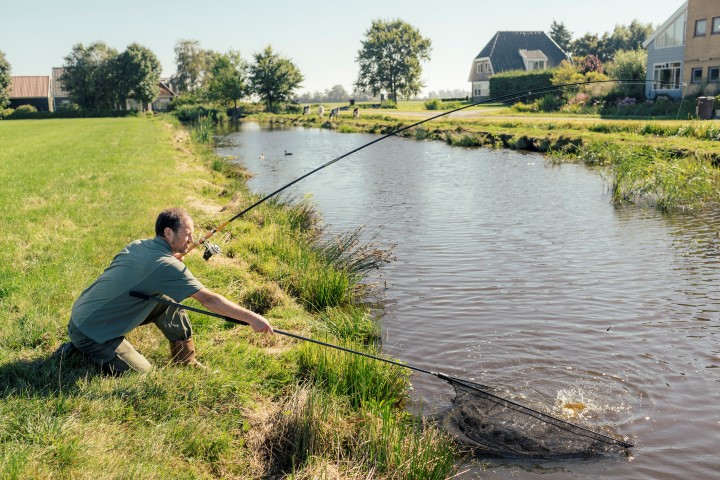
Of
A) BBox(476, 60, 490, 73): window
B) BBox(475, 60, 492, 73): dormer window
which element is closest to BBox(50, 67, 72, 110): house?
BBox(475, 60, 492, 73): dormer window

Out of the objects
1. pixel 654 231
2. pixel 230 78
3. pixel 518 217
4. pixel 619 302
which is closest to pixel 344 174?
pixel 518 217

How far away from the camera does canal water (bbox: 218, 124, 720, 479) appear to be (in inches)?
226

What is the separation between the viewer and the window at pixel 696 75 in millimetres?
38812

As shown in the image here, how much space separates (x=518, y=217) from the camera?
47.5 feet

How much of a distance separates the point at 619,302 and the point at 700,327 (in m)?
1.11

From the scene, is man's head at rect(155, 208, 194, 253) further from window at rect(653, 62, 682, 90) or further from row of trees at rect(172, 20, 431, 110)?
row of trees at rect(172, 20, 431, 110)

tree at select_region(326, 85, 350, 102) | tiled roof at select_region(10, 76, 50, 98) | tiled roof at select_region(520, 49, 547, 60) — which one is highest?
tree at select_region(326, 85, 350, 102)

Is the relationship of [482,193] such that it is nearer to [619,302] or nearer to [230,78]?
[619,302]

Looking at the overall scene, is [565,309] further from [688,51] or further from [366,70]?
[366,70]

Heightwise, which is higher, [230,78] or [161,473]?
[230,78]

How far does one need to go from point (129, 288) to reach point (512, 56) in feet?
243

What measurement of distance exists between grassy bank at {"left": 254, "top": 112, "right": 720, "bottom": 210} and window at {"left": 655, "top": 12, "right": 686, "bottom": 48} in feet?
47.5

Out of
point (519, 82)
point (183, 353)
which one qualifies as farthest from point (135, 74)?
point (183, 353)

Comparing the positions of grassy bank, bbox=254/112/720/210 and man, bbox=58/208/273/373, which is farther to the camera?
grassy bank, bbox=254/112/720/210
